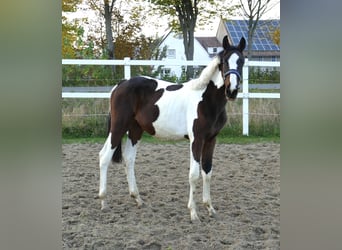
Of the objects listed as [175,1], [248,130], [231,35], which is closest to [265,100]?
[248,130]

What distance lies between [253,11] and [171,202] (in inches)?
44.1

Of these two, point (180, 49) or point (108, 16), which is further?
point (180, 49)

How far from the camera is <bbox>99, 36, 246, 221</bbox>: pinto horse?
5.49ft

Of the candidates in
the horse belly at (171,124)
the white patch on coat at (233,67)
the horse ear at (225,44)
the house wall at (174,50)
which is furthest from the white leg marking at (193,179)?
the house wall at (174,50)

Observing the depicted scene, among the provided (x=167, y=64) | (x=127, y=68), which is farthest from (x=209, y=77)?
(x=127, y=68)

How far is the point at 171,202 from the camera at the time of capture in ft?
6.50

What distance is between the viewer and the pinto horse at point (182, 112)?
1.67 m

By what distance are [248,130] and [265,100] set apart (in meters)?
0.24

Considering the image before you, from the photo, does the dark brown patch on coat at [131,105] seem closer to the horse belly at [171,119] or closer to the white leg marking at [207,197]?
the horse belly at [171,119]

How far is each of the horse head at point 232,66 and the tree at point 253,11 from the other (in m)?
0.32

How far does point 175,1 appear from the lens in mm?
2049

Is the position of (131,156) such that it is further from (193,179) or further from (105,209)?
(193,179)

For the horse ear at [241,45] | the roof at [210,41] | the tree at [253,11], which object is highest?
the tree at [253,11]
